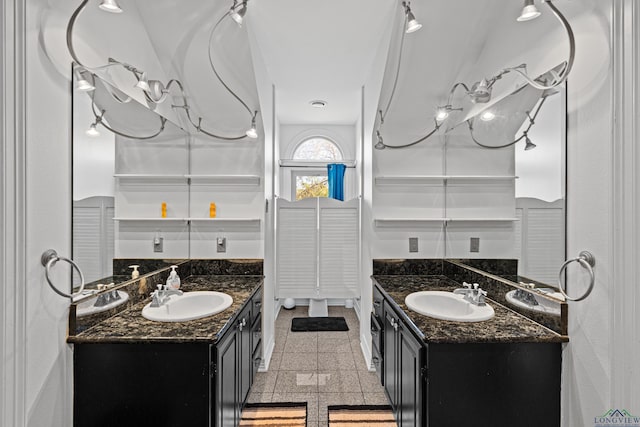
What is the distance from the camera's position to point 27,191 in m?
1.31

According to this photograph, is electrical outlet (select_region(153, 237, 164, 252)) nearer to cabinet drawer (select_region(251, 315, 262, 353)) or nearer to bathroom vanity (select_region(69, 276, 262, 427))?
cabinet drawer (select_region(251, 315, 262, 353))

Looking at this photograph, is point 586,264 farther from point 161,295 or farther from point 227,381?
point 161,295

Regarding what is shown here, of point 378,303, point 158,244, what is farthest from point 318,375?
point 158,244

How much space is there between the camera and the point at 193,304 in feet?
7.55

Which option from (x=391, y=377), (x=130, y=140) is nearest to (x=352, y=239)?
(x=391, y=377)

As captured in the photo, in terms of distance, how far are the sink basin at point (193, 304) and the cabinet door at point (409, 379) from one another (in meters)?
1.01

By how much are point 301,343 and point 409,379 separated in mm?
2046

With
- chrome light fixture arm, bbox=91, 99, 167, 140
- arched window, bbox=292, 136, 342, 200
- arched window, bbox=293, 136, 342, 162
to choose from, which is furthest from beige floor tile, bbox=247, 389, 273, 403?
arched window, bbox=293, 136, 342, 162

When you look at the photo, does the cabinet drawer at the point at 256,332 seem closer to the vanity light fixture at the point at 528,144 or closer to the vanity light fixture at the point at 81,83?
the vanity light fixture at the point at 81,83

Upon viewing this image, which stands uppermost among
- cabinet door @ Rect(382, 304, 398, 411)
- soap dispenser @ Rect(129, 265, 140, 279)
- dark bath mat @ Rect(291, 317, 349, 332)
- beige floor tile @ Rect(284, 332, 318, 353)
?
soap dispenser @ Rect(129, 265, 140, 279)

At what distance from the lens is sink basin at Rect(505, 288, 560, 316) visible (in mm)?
1614

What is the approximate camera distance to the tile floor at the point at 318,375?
263cm

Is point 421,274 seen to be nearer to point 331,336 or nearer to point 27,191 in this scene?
point 331,336

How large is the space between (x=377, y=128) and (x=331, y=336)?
2261 mm
